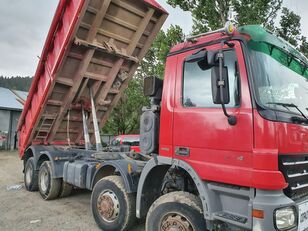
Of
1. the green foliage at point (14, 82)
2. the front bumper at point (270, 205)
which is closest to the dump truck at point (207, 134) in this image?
the front bumper at point (270, 205)

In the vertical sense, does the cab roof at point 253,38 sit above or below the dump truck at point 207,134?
above

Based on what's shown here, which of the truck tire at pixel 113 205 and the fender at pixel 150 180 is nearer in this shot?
the fender at pixel 150 180

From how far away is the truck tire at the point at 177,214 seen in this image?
3.03m

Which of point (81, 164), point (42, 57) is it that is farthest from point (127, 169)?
point (42, 57)

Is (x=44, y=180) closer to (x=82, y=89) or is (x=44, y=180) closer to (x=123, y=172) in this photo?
(x=82, y=89)

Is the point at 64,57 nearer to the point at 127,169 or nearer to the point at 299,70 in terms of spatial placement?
the point at 127,169

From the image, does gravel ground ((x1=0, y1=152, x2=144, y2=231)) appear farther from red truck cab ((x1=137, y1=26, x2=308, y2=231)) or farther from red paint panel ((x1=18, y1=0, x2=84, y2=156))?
red truck cab ((x1=137, y1=26, x2=308, y2=231))

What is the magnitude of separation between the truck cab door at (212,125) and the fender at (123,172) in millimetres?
1052

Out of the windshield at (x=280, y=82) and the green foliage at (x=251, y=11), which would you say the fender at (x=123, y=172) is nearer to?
the windshield at (x=280, y=82)

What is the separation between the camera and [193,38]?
134 inches

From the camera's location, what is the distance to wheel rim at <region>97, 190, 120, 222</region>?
4215 mm

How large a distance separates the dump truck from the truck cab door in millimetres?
10

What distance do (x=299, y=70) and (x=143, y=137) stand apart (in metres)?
2.08

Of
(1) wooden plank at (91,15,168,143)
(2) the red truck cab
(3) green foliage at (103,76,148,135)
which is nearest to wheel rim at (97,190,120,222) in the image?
(2) the red truck cab
